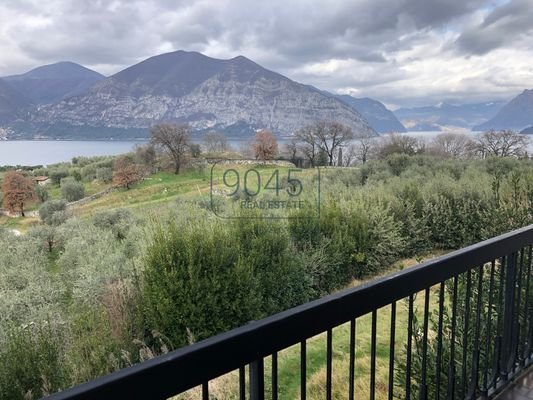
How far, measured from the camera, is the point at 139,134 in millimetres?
20922

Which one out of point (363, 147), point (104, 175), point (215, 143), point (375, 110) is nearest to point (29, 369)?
point (215, 143)

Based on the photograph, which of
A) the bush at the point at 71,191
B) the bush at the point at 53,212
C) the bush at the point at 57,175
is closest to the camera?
the bush at the point at 53,212

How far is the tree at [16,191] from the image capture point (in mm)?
12109

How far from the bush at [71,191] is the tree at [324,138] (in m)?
10.1

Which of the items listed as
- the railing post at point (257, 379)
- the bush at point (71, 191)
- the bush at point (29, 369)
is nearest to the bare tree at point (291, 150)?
the bush at point (71, 191)

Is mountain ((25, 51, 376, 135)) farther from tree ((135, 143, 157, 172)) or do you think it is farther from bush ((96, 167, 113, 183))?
bush ((96, 167, 113, 183))

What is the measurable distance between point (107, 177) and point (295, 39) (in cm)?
1105

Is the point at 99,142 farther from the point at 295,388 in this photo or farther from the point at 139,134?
the point at 295,388

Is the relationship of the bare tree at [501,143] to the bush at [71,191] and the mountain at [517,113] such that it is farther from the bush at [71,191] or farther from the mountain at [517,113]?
the bush at [71,191]

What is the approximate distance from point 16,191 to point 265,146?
8.93 metres

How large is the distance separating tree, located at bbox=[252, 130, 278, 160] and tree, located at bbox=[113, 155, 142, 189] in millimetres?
6579

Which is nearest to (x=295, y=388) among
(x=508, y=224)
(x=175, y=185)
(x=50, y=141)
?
(x=508, y=224)

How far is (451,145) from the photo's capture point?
20.1m

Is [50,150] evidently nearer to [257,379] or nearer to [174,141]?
[174,141]
